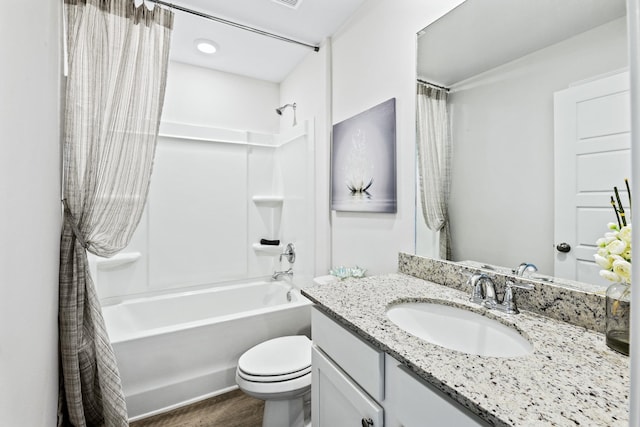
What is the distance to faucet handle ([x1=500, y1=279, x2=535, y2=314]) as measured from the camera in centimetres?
95

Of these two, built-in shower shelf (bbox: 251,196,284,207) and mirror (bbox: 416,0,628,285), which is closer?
mirror (bbox: 416,0,628,285)

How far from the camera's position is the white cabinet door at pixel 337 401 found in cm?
84

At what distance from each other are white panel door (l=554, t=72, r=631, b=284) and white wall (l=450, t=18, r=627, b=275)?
0.03 meters

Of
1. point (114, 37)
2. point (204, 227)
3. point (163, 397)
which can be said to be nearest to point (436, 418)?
point (163, 397)

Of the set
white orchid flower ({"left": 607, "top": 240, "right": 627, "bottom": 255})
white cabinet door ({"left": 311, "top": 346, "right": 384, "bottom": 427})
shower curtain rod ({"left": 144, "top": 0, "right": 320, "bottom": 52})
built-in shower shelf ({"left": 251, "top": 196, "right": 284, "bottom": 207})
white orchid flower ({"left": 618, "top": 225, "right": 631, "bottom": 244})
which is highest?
shower curtain rod ({"left": 144, "top": 0, "right": 320, "bottom": 52})

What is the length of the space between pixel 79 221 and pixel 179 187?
1.28 m

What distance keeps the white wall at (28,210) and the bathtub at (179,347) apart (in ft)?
1.69

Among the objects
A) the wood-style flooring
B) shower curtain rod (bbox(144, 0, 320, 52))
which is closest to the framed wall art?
shower curtain rod (bbox(144, 0, 320, 52))

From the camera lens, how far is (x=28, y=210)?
2.42ft

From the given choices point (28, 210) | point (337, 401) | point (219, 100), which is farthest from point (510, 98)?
point (219, 100)

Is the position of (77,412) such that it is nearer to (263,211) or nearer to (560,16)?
(263,211)

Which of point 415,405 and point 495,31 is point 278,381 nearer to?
point 415,405

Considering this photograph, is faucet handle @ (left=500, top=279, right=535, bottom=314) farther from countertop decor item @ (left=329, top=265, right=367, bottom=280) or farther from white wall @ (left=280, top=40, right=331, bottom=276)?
white wall @ (left=280, top=40, right=331, bottom=276)

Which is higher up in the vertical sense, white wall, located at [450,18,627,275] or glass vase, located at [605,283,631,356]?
white wall, located at [450,18,627,275]
